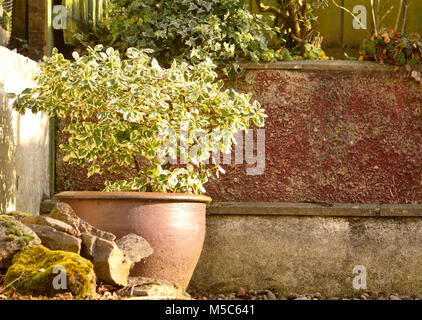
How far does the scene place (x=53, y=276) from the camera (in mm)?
3311

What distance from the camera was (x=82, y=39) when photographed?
5.21 meters

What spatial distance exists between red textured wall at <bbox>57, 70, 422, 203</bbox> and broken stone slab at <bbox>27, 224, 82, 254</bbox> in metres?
1.51

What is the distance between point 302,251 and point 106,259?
1.79 metres

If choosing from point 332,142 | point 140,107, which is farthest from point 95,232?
point 332,142

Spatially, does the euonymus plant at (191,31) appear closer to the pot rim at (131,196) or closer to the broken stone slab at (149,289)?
the pot rim at (131,196)

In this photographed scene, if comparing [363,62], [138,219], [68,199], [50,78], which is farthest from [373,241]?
[50,78]

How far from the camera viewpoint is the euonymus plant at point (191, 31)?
196 inches

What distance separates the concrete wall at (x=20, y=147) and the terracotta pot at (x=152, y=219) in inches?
13.4

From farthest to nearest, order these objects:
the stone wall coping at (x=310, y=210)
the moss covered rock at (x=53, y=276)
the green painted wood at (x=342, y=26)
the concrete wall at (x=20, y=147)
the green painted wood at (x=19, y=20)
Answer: the green painted wood at (x=342, y=26), the green painted wood at (x=19, y=20), the stone wall coping at (x=310, y=210), the concrete wall at (x=20, y=147), the moss covered rock at (x=53, y=276)

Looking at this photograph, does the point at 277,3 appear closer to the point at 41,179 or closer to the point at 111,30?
the point at 111,30

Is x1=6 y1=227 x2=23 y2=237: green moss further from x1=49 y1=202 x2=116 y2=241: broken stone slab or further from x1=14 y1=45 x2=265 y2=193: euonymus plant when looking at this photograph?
x1=14 y1=45 x2=265 y2=193: euonymus plant

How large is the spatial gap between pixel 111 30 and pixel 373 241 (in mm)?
2334

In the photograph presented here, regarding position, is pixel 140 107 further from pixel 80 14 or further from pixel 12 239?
pixel 80 14

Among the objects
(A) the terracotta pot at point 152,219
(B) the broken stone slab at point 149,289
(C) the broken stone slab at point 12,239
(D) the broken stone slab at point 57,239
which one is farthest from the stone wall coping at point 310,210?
(C) the broken stone slab at point 12,239
